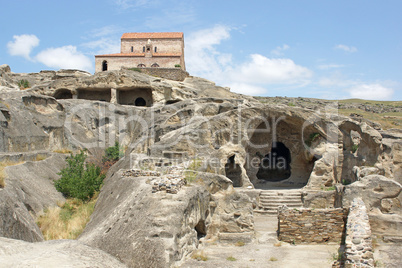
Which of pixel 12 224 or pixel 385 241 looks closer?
pixel 12 224

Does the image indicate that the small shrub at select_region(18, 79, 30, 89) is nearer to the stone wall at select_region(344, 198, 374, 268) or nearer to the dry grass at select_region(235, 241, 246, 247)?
the dry grass at select_region(235, 241, 246, 247)

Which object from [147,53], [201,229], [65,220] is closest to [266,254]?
[201,229]

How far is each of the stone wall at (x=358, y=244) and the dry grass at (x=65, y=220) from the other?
631 centimetres

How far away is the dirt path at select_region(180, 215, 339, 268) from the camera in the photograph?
24.7 feet

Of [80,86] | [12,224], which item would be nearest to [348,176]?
[12,224]

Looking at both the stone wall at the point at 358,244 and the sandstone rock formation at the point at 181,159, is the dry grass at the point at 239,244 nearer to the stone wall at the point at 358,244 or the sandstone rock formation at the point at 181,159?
the sandstone rock formation at the point at 181,159

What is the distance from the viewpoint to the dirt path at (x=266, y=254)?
24.7 feet

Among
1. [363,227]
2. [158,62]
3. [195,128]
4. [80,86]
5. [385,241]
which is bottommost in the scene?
[385,241]

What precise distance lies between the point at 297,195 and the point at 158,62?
23.6m

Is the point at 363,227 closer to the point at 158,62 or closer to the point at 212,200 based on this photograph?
the point at 212,200

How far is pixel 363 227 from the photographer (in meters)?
7.41

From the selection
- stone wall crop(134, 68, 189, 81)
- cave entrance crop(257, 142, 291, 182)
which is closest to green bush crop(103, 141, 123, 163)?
cave entrance crop(257, 142, 291, 182)

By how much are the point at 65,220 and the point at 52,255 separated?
5.73m

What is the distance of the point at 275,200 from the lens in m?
14.0
